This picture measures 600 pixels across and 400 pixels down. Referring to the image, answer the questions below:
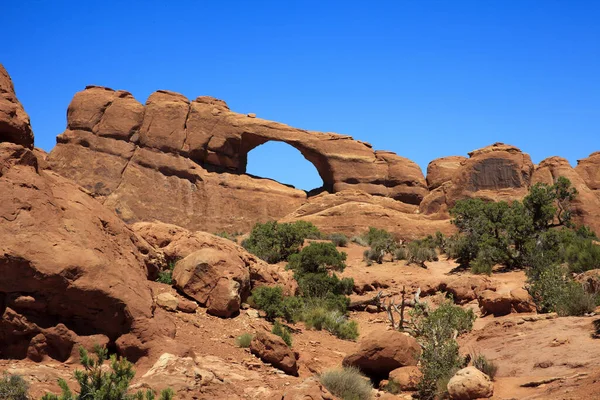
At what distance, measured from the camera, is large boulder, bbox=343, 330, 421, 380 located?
33.1ft

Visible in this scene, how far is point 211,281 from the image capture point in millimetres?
11227

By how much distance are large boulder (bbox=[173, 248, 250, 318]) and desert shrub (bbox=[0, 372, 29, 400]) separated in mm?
4539

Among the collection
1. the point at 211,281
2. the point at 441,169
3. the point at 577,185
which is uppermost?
the point at 441,169

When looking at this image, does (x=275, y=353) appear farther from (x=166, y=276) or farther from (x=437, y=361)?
(x=166, y=276)

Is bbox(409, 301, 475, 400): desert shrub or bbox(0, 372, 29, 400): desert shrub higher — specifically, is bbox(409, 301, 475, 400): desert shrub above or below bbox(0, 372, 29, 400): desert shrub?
below

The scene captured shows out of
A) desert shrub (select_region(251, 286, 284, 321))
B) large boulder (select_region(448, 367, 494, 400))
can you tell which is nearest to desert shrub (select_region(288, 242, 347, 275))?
desert shrub (select_region(251, 286, 284, 321))

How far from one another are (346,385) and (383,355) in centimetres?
182

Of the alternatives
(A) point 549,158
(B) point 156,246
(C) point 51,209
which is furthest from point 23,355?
(A) point 549,158

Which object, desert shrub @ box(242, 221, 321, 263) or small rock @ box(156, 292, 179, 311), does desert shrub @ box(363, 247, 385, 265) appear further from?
small rock @ box(156, 292, 179, 311)

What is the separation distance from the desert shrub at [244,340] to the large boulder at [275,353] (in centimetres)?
25

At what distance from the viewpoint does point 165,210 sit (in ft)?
141

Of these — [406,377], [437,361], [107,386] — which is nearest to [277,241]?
[406,377]

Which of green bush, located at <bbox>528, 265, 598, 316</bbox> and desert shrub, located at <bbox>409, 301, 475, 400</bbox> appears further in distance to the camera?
green bush, located at <bbox>528, 265, 598, 316</bbox>

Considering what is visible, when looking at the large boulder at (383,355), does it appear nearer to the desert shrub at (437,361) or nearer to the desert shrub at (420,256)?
the desert shrub at (437,361)
